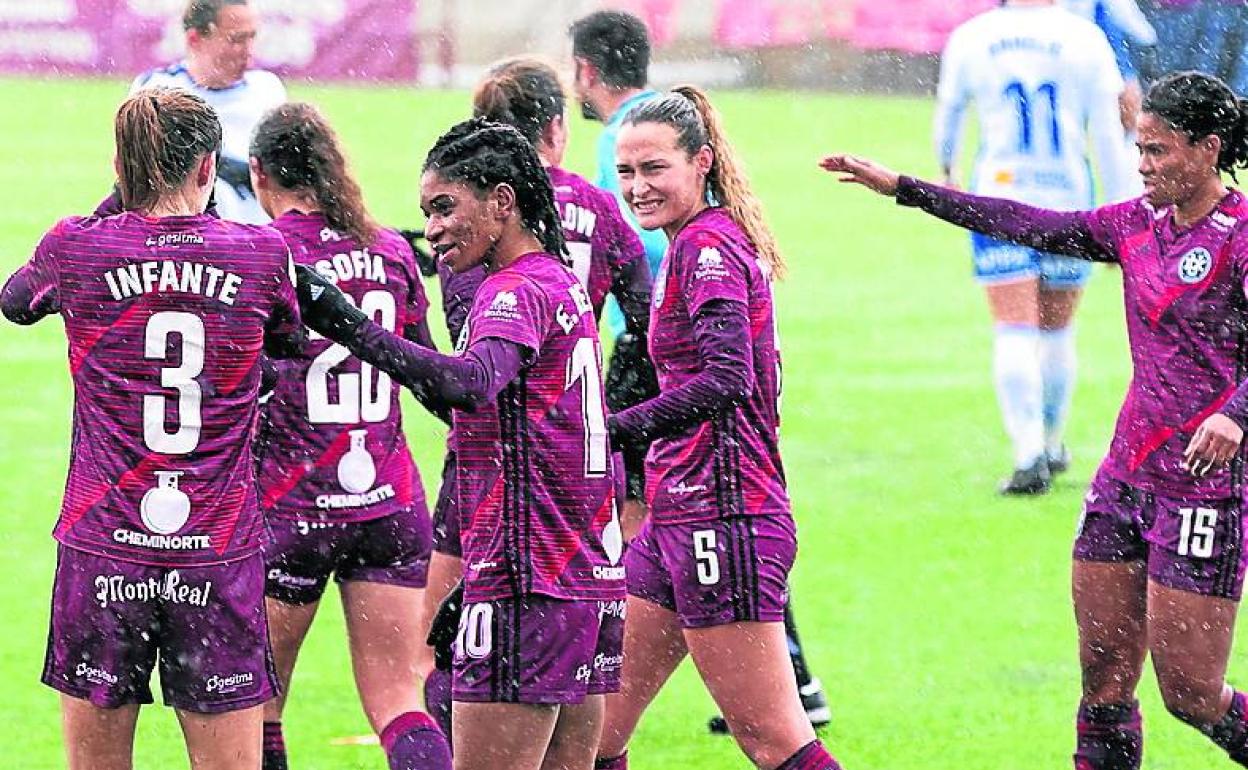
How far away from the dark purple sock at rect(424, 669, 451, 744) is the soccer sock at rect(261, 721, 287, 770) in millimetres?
508

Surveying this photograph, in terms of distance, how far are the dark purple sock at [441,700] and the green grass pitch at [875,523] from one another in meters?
0.47

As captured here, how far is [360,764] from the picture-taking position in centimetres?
687

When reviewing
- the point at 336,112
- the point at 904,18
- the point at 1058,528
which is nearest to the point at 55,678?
the point at 1058,528

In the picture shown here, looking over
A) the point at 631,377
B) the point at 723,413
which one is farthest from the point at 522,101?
the point at 723,413

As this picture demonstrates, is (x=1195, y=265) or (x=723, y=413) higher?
(x=1195, y=265)

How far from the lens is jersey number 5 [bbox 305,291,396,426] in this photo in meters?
6.02

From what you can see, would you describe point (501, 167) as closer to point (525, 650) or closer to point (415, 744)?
point (525, 650)

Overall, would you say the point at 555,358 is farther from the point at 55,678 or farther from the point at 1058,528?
the point at 1058,528

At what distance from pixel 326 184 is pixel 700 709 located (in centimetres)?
258

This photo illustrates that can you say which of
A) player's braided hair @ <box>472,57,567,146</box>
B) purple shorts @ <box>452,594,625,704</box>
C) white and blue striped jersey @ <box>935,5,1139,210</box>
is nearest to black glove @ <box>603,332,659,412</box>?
player's braided hair @ <box>472,57,567,146</box>

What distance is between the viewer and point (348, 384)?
Result: 608 cm

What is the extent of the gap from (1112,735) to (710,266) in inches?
73.9

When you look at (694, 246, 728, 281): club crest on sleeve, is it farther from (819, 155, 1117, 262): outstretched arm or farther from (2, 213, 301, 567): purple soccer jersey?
(2, 213, 301, 567): purple soccer jersey

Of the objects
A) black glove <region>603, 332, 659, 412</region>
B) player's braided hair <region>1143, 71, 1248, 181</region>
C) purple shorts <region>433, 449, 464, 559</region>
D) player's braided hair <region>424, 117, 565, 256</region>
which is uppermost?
player's braided hair <region>1143, 71, 1248, 181</region>
